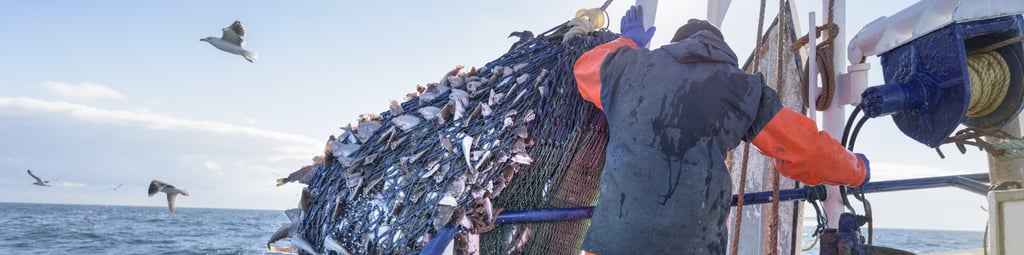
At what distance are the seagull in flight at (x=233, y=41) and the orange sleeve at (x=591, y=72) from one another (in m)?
8.22

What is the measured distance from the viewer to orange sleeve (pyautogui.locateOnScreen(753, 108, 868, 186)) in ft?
7.86

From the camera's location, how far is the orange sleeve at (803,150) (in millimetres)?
2396

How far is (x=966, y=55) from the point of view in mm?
2939

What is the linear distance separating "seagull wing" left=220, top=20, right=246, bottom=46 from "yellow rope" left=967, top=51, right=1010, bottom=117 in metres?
9.38

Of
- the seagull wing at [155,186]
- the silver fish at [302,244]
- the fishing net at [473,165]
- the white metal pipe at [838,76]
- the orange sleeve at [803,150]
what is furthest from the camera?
the seagull wing at [155,186]

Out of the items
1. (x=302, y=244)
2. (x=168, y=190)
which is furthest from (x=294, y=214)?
(x=168, y=190)

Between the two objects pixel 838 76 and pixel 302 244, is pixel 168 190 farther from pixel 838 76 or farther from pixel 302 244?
pixel 838 76

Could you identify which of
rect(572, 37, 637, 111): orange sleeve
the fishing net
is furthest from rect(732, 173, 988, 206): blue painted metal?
rect(572, 37, 637, 111): orange sleeve

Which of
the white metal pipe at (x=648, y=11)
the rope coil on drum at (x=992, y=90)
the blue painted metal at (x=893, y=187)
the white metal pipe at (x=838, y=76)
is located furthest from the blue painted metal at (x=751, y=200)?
the white metal pipe at (x=648, y=11)

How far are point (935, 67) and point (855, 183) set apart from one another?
29.8 inches

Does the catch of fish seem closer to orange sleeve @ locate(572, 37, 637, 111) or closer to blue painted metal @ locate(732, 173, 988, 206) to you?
orange sleeve @ locate(572, 37, 637, 111)

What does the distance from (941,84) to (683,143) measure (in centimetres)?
140

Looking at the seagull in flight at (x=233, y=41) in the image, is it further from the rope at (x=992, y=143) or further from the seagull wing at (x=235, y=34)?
the rope at (x=992, y=143)

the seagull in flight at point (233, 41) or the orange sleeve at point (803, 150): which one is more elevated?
the seagull in flight at point (233, 41)
